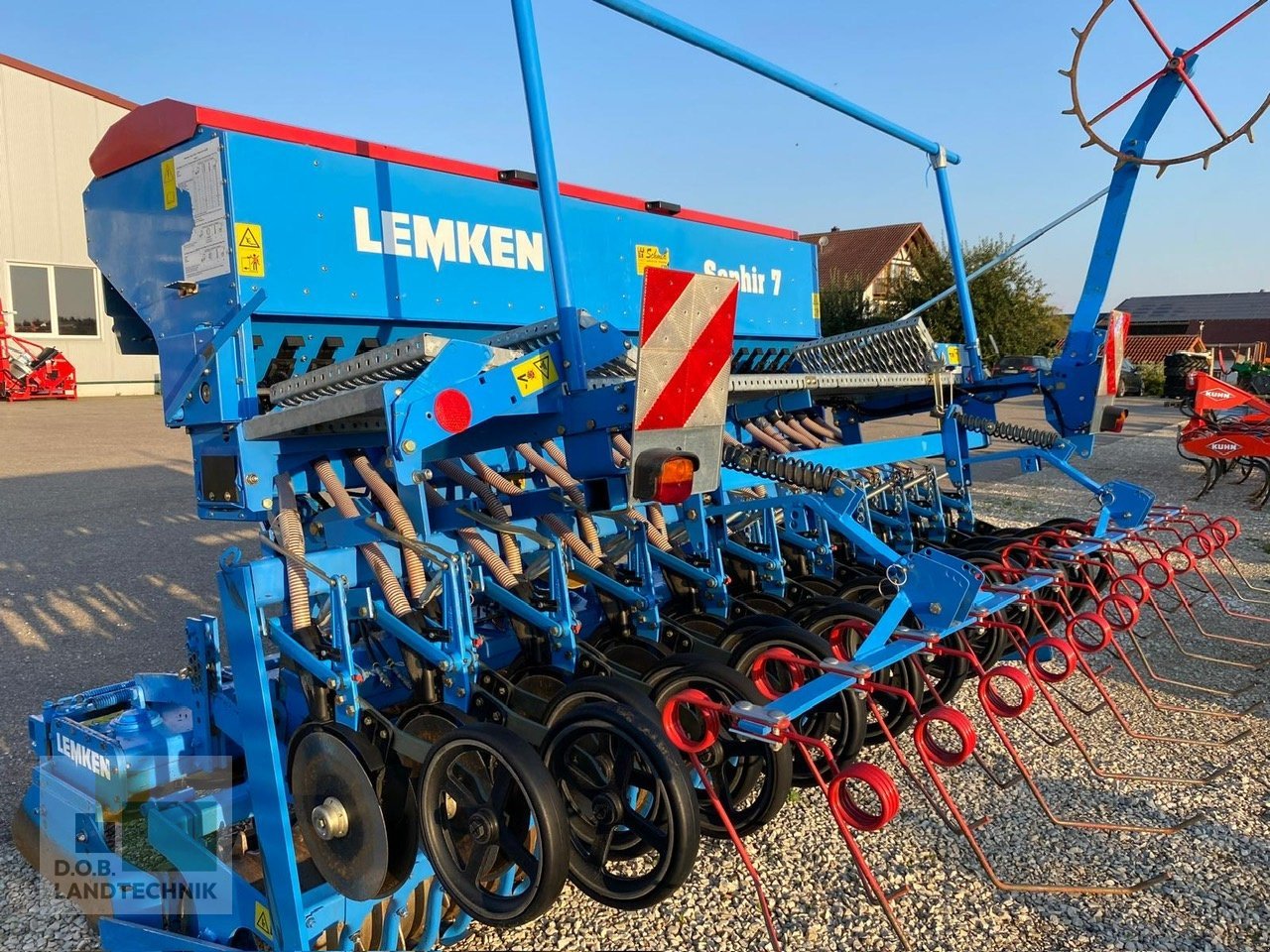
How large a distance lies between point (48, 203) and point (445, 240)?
2352cm

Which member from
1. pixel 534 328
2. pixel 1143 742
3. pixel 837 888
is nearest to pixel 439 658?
pixel 534 328

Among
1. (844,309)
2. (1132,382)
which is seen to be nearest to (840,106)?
(844,309)

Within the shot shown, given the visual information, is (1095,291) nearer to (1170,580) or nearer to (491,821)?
(1170,580)

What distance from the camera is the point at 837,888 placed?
3.27 metres

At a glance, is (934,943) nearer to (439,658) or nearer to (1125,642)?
(439,658)

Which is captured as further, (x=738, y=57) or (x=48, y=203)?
(x=48, y=203)

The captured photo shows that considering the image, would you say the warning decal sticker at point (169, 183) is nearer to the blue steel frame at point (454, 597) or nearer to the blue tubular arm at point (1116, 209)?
the blue steel frame at point (454, 597)

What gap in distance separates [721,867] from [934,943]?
0.76 m

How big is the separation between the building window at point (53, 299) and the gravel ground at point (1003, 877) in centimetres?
2311

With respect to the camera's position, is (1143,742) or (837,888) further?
(1143,742)

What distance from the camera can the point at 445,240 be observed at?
373 centimetres

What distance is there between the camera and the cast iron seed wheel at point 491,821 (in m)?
2.21

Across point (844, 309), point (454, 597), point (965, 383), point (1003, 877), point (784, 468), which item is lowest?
point (1003, 877)

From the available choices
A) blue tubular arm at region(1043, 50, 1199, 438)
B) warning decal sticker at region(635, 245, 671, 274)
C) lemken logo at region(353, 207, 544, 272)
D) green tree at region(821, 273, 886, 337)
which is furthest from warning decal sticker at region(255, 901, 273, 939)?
green tree at region(821, 273, 886, 337)
